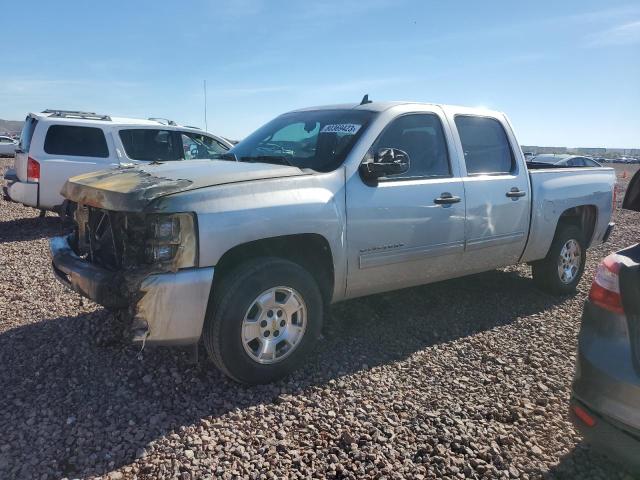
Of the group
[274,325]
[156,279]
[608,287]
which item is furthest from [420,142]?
[156,279]

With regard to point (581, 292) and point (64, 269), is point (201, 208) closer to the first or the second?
point (64, 269)

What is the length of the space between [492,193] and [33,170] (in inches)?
282

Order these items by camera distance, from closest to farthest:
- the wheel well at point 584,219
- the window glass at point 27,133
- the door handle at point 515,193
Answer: the door handle at point 515,193
the wheel well at point 584,219
the window glass at point 27,133

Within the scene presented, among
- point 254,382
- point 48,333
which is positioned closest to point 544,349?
point 254,382

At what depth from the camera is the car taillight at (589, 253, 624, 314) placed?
8.22ft

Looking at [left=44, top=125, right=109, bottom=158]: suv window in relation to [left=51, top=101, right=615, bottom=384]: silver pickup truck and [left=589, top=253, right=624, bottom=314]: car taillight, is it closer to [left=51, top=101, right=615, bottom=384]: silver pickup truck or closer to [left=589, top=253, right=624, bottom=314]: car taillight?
[left=51, top=101, right=615, bottom=384]: silver pickup truck

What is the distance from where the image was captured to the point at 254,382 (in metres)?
3.49

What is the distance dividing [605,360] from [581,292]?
13.1 feet

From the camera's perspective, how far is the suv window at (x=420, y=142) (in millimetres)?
4258

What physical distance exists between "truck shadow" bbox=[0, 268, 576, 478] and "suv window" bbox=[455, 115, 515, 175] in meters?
1.40

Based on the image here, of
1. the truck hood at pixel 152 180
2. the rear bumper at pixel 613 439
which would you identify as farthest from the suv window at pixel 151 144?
the rear bumper at pixel 613 439

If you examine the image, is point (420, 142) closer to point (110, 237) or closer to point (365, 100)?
point (365, 100)

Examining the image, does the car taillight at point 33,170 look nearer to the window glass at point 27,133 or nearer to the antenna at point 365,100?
the window glass at point 27,133

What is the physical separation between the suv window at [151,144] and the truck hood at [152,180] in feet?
17.5
